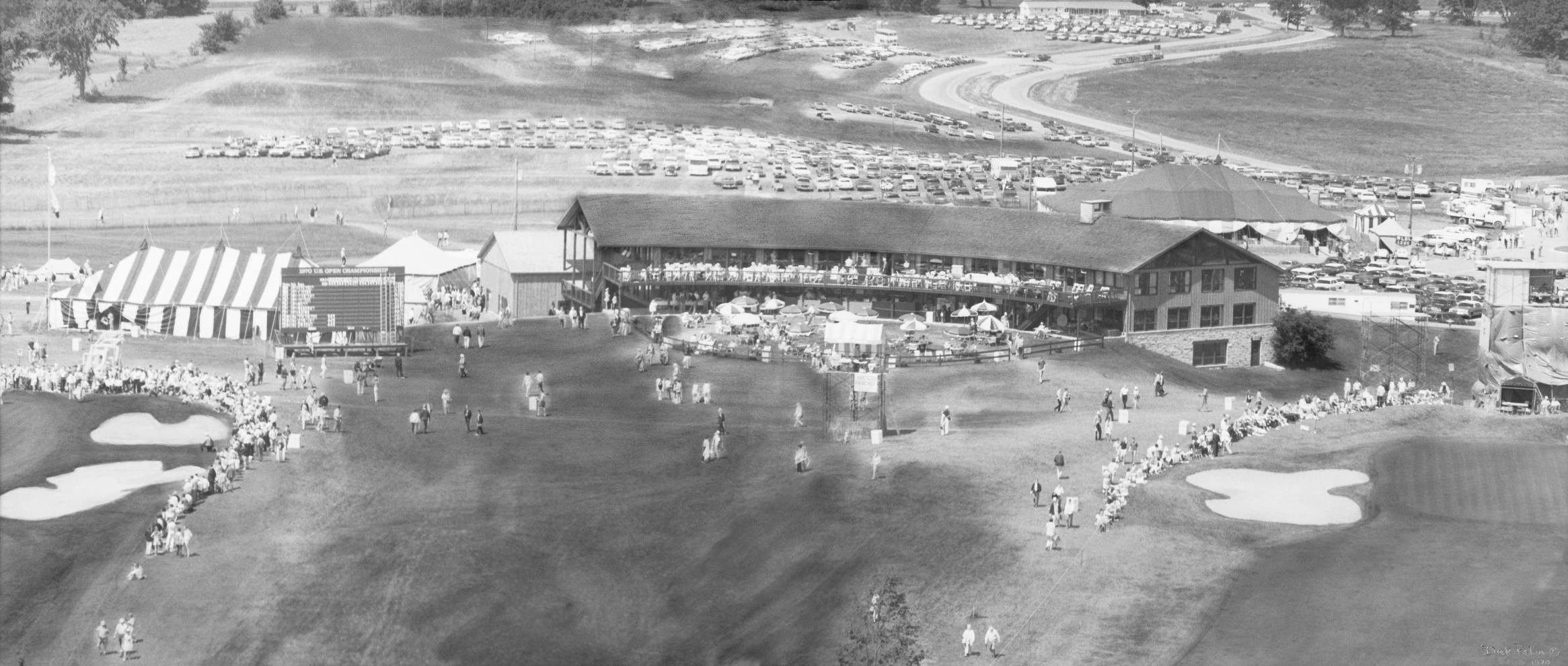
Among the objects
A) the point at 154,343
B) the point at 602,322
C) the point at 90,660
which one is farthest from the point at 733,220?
the point at 90,660

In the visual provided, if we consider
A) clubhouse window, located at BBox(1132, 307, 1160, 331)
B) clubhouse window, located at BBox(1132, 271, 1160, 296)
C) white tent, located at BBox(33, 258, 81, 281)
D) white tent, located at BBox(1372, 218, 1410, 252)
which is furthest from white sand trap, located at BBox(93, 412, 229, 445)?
white tent, located at BBox(1372, 218, 1410, 252)

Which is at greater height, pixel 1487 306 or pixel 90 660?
pixel 1487 306

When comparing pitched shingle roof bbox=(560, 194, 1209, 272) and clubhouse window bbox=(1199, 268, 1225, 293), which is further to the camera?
pitched shingle roof bbox=(560, 194, 1209, 272)

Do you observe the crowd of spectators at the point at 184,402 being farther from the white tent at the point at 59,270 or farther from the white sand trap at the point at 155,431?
the white tent at the point at 59,270

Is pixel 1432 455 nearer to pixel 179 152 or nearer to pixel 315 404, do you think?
pixel 315 404

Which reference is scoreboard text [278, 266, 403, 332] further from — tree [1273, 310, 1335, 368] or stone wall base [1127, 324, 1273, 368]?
tree [1273, 310, 1335, 368]
